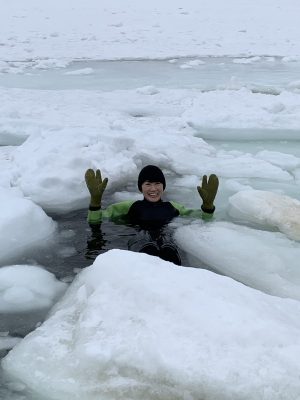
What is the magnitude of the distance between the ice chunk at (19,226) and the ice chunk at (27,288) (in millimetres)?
320

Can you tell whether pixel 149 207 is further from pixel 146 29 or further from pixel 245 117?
pixel 146 29

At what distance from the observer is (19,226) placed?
3.48m

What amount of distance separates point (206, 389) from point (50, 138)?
3.52m

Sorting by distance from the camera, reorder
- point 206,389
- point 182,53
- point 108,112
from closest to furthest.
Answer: point 206,389
point 108,112
point 182,53

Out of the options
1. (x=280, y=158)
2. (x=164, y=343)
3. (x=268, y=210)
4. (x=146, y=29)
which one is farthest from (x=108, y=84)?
(x=146, y=29)

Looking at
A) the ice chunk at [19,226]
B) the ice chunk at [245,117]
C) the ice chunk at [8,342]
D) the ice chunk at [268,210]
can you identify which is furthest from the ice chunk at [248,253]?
the ice chunk at [245,117]

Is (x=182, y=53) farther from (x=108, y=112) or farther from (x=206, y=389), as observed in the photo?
(x=206, y=389)

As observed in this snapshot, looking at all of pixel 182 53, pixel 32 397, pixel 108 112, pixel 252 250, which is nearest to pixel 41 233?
pixel 252 250

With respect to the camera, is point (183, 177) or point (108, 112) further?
point (108, 112)

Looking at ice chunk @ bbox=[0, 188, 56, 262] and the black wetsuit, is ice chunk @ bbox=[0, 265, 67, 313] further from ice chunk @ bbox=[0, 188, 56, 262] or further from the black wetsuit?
the black wetsuit

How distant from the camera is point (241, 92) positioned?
8766 mm

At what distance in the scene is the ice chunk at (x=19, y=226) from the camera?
133 inches

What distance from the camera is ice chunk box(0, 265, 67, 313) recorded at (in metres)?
2.72

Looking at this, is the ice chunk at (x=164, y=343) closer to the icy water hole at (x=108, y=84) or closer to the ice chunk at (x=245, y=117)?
the icy water hole at (x=108, y=84)
